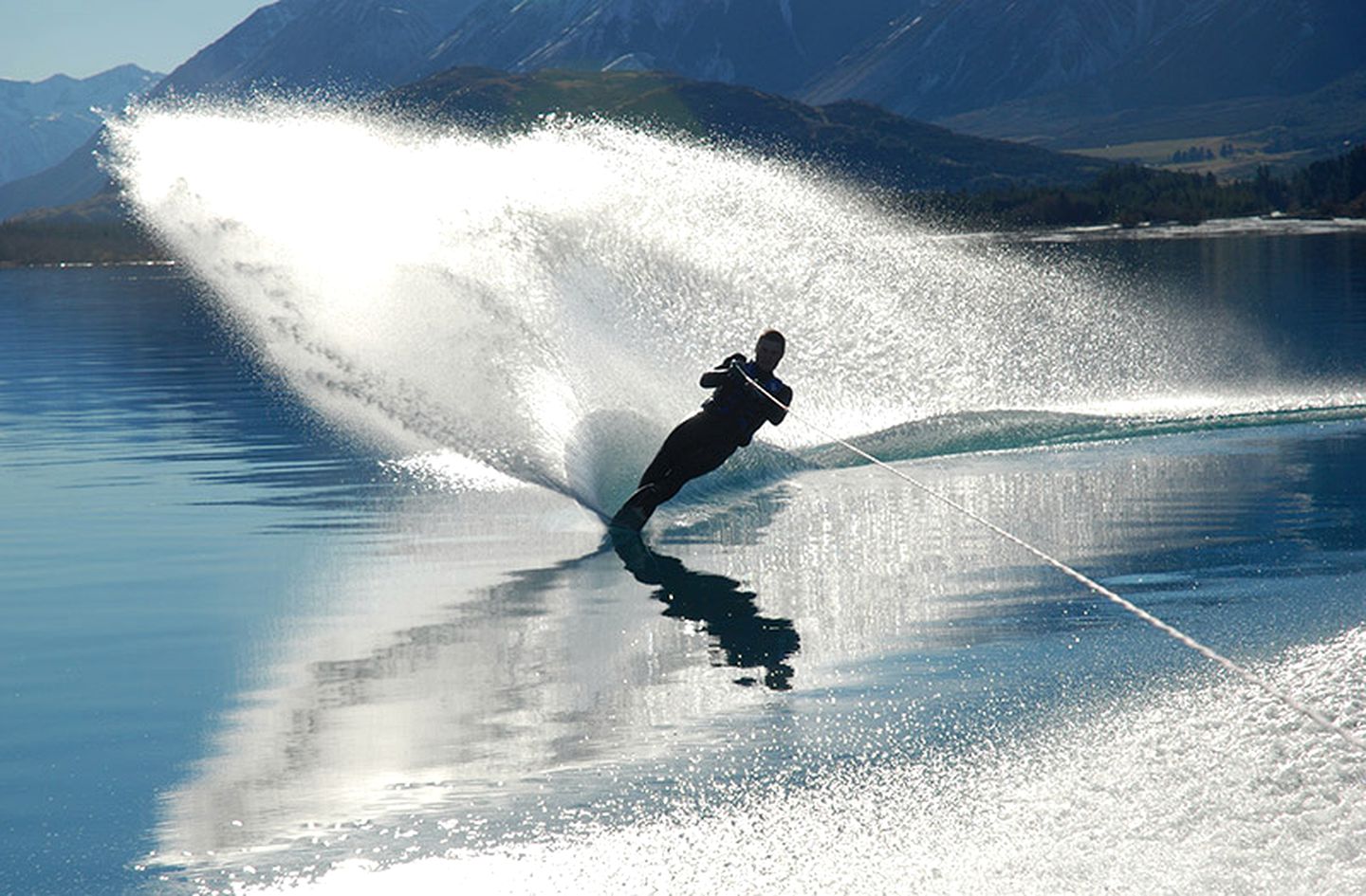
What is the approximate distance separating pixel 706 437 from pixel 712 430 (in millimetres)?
81

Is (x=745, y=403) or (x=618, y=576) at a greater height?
(x=745, y=403)

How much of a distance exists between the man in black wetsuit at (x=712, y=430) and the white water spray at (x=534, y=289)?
0.93 meters

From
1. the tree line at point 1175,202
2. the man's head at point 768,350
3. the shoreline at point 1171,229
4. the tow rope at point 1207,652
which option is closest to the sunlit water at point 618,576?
the tow rope at point 1207,652

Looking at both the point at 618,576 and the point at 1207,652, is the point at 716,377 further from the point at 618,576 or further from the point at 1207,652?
the point at 1207,652

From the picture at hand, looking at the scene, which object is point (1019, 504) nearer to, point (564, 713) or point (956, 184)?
point (564, 713)

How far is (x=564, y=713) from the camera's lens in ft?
27.1

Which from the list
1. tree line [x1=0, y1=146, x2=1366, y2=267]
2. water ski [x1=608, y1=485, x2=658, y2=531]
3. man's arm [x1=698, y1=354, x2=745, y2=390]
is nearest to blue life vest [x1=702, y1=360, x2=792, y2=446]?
man's arm [x1=698, y1=354, x2=745, y2=390]

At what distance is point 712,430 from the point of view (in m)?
13.8

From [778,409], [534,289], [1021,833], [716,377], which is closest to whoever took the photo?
[1021,833]

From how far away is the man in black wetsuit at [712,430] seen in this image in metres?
13.7

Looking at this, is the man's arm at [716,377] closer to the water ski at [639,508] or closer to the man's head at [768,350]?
the man's head at [768,350]

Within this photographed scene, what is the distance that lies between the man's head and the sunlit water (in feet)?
4.74

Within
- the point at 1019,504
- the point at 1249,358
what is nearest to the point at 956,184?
the point at 1249,358

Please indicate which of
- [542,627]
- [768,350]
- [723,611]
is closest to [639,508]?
[768,350]
